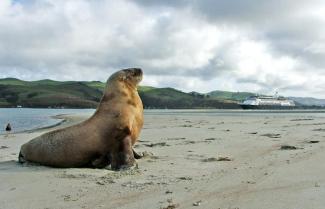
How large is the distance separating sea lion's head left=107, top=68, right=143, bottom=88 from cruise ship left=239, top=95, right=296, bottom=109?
370 feet

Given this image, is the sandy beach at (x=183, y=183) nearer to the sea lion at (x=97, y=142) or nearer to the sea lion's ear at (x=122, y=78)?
the sea lion at (x=97, y=142)

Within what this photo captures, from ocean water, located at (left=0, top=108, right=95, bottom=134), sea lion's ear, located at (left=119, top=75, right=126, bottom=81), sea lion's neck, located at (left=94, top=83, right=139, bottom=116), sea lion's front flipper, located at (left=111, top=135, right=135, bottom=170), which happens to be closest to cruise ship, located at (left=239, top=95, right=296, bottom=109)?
ocean water, located at (left=0, top=108, right=95, bottom=134)

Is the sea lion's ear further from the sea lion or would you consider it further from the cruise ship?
the cruise ship

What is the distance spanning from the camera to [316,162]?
9023 mm

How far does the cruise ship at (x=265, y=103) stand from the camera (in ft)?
406

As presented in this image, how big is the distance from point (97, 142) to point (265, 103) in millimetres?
123761

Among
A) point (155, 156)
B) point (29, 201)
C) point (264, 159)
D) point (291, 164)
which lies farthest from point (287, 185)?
point (155, 156)

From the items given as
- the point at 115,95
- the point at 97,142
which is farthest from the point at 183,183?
the point at 115,95

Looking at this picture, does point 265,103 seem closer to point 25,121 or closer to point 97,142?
point 25,121

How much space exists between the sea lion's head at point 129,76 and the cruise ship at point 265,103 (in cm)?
11269

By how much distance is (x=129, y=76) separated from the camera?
11.3 metres

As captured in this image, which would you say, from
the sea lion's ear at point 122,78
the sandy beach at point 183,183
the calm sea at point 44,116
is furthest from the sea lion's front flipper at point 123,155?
the calm sea at point 44,116

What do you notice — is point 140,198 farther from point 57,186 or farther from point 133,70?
point 133,70

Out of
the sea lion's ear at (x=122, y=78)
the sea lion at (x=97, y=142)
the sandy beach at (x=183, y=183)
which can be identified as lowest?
the sandy beach at (x=183, y=183)
